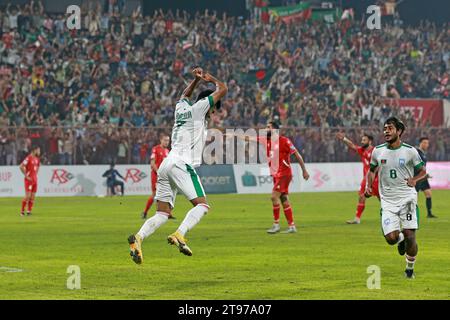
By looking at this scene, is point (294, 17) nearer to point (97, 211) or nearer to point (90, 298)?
point (97, 211)

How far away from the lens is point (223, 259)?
54.1ft

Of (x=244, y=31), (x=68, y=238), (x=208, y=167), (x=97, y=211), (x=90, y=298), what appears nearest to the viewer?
(x=90, y=298)

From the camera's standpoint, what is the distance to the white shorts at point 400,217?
45.6 ft

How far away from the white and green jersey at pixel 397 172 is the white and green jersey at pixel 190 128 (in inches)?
103

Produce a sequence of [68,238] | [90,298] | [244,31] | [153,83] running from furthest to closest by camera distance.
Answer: [244,31] → [153,83] → [68,238] → [90,298]

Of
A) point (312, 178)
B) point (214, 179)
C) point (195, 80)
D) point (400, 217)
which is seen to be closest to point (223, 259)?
point (400, 217)

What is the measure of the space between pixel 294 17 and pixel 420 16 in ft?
31.5

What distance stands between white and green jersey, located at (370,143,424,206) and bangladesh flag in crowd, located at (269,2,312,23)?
4197 cm

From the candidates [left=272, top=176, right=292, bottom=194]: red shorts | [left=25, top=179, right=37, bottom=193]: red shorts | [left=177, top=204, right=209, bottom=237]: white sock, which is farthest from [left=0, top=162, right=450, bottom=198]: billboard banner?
[left=177, top=204, right=209, bottom=237]: white sock

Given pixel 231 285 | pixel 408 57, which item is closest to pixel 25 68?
pixel 408 57

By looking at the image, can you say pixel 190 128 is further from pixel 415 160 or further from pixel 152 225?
pixel 415 160

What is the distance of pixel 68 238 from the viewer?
69.3 ft

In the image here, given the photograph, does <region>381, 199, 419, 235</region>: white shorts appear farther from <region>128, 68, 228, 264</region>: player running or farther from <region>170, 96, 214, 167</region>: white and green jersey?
<region>170, 96, 214, 167</region>: white and green jersey

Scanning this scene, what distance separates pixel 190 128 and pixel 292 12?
141 ft
